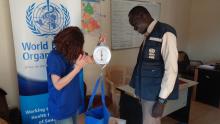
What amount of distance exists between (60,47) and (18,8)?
788 millimetres

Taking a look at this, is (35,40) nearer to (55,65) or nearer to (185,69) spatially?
(55,65)

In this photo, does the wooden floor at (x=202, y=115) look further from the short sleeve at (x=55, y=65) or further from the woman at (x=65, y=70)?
the short sleeve at (x=55, y=65)

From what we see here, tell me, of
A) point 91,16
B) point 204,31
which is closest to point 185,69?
point 204,31

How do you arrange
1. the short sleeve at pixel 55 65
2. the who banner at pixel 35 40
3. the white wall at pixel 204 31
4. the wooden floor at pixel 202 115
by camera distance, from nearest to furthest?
the short sleeve at pixel 55 65
the who banner at pixel 35 40
the wooden floor at pixel 202 115
the white wall at pixel 204 31

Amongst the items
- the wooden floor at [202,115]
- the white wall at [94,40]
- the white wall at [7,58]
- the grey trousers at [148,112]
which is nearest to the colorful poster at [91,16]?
the white wall at [94,40]

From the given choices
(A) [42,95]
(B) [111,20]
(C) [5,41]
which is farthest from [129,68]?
(C) [5,41]

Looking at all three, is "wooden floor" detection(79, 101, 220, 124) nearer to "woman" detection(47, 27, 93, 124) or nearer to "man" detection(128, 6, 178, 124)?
"man" detection(128, 6, 178, 124)

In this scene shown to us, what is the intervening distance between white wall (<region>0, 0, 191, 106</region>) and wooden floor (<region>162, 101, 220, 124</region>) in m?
1.24

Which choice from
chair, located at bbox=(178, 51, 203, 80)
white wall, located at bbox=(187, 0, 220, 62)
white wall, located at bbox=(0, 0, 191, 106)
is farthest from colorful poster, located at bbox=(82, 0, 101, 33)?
white wall, located at bbox=(187, 0, 220, 62)

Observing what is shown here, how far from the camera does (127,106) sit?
84.3 inches

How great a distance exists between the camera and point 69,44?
1207mm

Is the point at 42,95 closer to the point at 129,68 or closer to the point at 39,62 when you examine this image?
the point at 39,62

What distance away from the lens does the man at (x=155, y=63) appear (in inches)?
52.9

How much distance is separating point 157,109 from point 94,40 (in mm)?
1578
